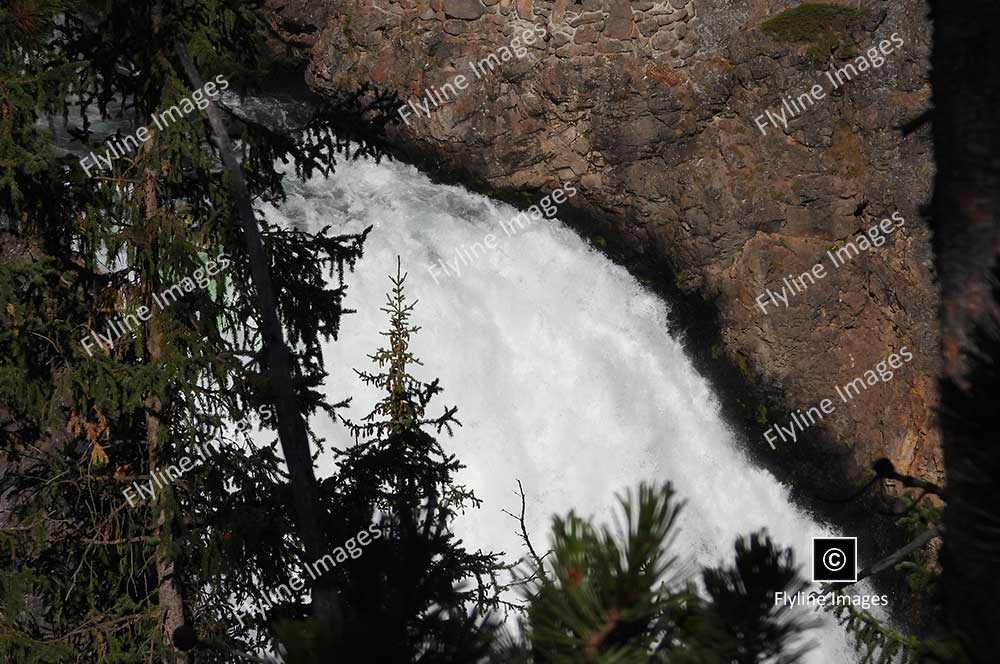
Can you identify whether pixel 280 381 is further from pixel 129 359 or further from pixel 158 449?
pixel 129 359

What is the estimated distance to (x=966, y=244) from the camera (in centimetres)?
187

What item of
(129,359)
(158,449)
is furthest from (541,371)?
(158,449)

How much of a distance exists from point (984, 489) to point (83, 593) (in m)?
6.01

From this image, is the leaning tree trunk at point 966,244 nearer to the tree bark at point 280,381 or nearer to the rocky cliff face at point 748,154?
the tree bark at point 280,381

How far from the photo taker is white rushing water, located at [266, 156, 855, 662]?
13.7m

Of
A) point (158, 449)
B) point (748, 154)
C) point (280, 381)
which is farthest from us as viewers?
point (748, 154)

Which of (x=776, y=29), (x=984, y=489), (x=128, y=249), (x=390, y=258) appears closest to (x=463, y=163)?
(x=390, y=258)

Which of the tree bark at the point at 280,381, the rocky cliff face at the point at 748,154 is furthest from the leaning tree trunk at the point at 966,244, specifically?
the rocky cliff face at the point at 748,154

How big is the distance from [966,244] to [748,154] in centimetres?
1507

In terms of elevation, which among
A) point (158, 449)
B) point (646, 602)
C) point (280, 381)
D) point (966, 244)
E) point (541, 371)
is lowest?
point (646, 602)

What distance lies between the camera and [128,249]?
18.9 ft

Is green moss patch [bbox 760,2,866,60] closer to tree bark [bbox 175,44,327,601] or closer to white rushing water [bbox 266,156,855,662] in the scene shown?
white rushing water [bbox 266,156,855,662]

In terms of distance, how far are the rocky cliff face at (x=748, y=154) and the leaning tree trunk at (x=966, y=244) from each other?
14.6 meters

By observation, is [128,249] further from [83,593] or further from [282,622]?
Answer: [282,622]
